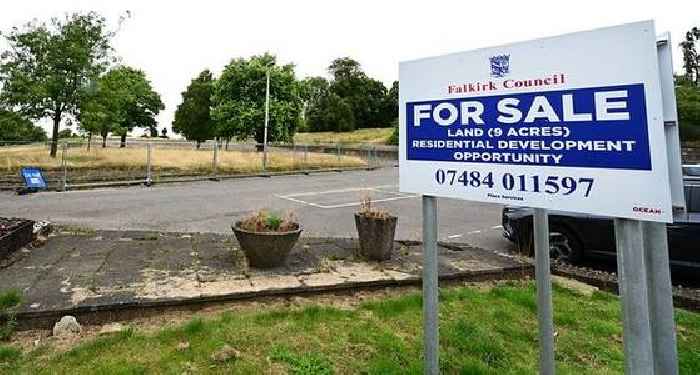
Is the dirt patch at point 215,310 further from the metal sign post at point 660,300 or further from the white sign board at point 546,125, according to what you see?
the metal sign post at point 660,300

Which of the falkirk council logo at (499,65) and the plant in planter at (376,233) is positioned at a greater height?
the falkirk council logo at (499,65)

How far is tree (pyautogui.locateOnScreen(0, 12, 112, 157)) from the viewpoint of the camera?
53.7ft

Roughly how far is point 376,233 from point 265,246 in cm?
148

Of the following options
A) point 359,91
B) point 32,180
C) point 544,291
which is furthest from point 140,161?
point 359,91

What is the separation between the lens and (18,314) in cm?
331

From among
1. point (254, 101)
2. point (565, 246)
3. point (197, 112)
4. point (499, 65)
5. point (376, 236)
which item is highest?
point (197, 112)

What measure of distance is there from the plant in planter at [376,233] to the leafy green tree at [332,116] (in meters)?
55.2

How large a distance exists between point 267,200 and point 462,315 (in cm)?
927

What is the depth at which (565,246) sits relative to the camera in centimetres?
623

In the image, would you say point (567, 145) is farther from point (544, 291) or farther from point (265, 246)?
point (265, 246)

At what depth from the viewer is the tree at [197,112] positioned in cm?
3678

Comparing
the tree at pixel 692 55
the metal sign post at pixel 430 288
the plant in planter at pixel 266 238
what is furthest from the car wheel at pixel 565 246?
the tree at pixel 692 55

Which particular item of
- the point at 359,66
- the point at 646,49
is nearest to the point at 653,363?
the point at 646,49

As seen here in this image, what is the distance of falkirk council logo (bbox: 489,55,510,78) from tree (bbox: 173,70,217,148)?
3599 cm
